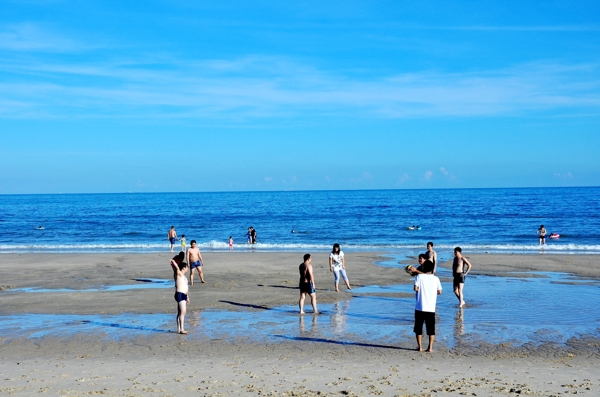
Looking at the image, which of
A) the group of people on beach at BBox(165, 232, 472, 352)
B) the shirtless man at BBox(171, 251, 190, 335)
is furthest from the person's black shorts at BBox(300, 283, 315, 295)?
the shirtless man at BBox(171, 251, 190, 335)

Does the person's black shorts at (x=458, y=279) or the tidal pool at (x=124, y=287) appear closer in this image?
the person's black shorts at (x=458, y=279)

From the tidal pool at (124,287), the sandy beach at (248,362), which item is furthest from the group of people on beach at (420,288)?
the tidal pool at (124,287)

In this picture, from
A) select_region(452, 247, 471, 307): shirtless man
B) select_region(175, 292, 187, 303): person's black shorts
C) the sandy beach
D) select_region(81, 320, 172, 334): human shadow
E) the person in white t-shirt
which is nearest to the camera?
the sandy beach

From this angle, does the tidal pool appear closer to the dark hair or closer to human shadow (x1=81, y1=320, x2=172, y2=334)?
human shadow (x1=81, y1=320, x2=172, y2=334)

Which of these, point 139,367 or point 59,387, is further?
point 139,367

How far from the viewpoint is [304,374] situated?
959 cm

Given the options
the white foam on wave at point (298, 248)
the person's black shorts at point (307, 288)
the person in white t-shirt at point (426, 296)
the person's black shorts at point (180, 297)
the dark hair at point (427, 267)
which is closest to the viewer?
the dark hair at point (427, 267)

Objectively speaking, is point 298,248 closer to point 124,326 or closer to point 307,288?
point 307,288

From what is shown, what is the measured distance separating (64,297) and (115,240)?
30.6 m

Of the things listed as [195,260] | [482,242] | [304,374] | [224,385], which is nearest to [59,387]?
[224,385]

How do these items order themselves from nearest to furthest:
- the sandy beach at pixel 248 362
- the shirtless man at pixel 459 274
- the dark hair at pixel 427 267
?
the sandy beach at pixel 248 362 < the dark hair at pixel 427 267 < the shirtless man at pixel 459 274

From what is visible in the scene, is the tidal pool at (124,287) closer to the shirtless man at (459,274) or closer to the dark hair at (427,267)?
the shirtless man at (459,274)

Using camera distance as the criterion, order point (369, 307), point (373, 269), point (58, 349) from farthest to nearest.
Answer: point (373, 269), point (369, 307), point (58, 349)

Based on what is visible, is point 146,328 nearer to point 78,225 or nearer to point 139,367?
point 139,367
